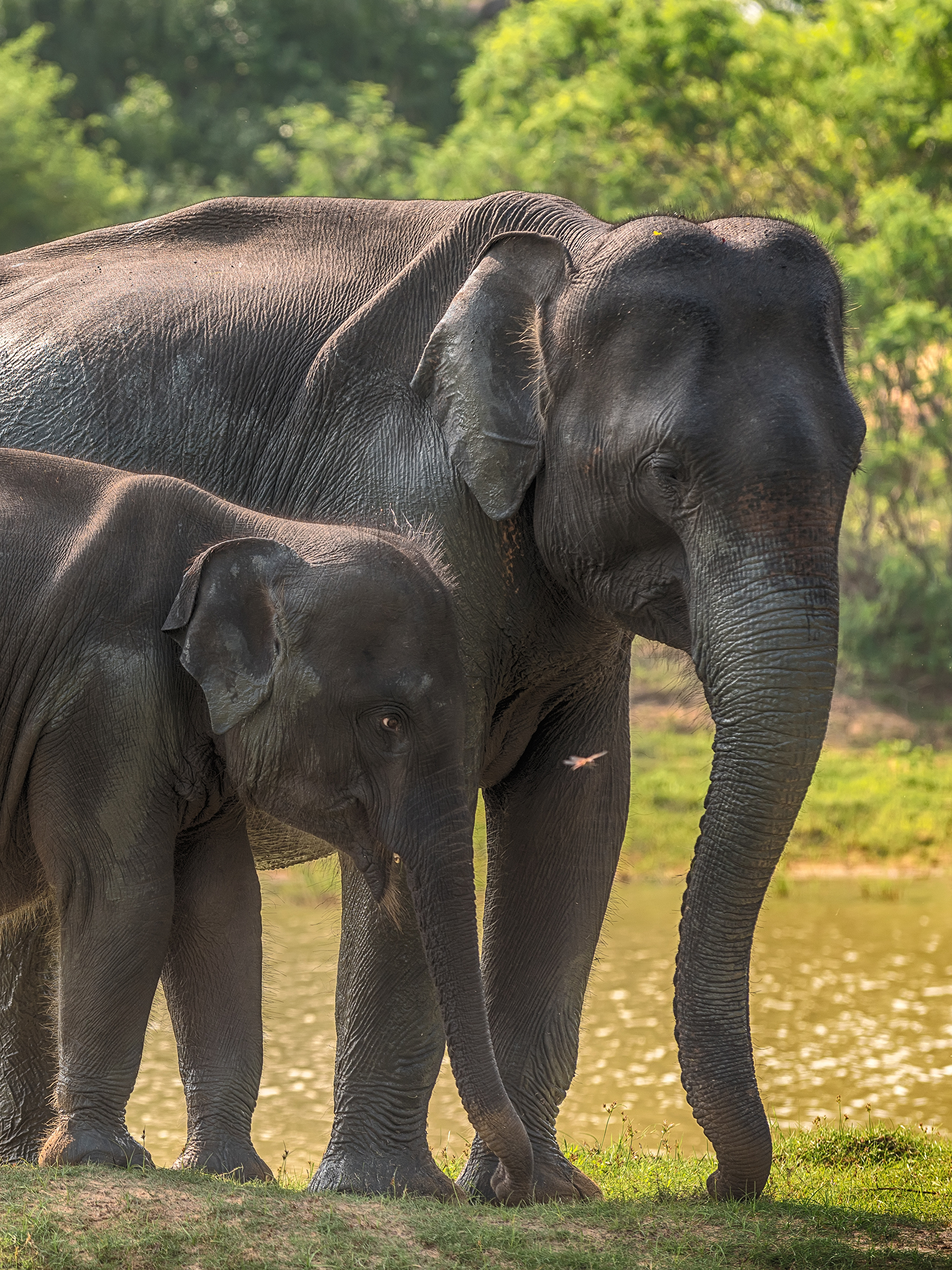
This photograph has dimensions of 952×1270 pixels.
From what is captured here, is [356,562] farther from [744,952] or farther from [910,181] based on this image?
[910,181]

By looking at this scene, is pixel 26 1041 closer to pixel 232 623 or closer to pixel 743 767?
pixel 232 623

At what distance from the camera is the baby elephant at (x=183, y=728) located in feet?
14.9

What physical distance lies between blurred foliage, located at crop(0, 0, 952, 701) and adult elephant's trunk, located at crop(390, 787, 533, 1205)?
9.19 meters

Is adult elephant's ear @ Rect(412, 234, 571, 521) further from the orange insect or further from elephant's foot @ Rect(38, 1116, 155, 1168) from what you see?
elephant's foot @ Rect(38, 1116, 155, 1168)

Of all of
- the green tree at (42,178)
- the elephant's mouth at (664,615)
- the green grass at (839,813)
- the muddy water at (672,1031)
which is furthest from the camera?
the green tree at (42,178)

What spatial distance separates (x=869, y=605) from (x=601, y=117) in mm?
5972

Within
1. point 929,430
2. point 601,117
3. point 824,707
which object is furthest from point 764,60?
point 824,707

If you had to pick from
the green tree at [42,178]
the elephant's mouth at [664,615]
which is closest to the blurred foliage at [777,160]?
the green tree at [42,178]

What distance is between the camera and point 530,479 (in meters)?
4.92

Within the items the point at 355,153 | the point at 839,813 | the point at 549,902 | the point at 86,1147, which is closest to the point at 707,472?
the point at 549,902

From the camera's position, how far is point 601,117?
1953cm

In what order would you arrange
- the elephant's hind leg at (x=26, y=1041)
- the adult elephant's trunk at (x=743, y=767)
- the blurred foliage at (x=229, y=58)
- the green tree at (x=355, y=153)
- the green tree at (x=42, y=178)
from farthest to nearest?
the blurred foliage at (x=229, y=58), the green tree at (x=355, y=153), the green tree at (x=42, y=178), the elephant's hind leg at (x=26, y=1041), the adult elephant's trunk at (x=743, y=767)

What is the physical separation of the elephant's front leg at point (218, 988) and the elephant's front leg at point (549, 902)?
2.62 feet

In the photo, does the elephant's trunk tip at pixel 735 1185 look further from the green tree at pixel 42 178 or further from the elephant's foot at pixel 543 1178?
the green tree at pixel 42 178
